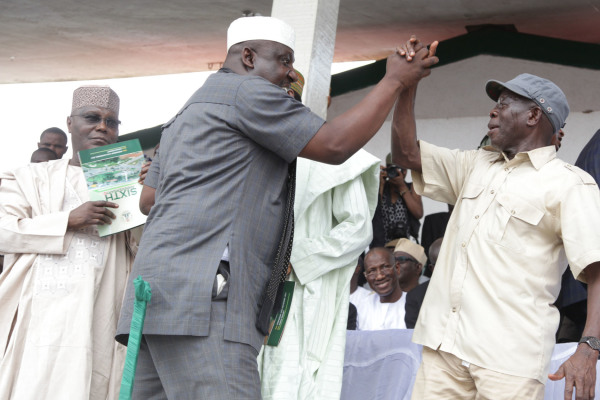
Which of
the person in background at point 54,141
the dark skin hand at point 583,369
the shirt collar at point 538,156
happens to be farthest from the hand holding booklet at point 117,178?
the person in background at point 54,141

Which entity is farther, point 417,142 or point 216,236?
point 417,142

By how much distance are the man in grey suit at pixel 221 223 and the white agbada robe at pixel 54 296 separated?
1256mm

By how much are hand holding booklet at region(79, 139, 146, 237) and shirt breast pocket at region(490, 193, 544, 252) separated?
5.53ft

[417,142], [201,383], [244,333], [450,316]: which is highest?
[417,142]

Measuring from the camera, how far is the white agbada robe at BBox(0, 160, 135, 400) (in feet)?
12.8

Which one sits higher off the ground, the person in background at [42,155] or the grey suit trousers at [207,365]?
the person in background at [42,155]

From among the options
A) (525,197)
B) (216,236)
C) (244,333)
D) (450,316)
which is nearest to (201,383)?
(244,333)

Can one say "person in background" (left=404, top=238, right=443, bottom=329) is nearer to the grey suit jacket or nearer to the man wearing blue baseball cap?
the man wearing blue baseball cap

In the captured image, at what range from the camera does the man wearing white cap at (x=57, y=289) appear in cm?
391

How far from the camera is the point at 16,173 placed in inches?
168

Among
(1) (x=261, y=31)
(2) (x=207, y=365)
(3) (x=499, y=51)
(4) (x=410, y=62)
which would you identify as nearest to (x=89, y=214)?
(1) (x=261, y=31)

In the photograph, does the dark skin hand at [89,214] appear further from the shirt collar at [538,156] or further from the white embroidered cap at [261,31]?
the shirt collar at [538,156]

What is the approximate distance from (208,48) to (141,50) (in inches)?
31.1

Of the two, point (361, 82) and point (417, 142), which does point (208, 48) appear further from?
point (417, 142)
